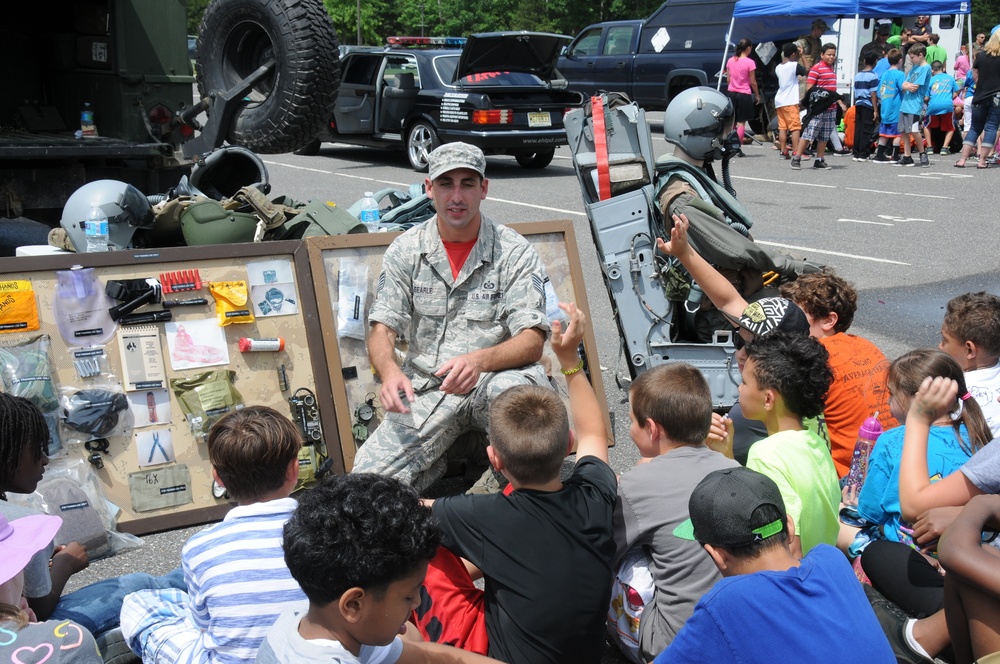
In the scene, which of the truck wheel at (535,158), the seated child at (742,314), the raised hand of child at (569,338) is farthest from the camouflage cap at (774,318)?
the truck wheel at (535,158)

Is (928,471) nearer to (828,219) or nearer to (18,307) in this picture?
(18,307)

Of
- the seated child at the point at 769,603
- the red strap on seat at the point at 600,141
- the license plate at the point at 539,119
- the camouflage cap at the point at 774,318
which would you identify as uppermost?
the red strap on seat at the point at 600,141

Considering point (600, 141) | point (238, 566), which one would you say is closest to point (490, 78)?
point (600, 141)

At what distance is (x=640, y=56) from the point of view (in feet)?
66.6

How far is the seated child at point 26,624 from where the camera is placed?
223cm

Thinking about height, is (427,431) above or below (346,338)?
below

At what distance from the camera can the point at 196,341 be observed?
14.9 feet

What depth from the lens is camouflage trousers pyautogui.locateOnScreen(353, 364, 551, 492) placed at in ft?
13.6

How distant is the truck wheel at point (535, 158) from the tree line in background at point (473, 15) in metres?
23.7

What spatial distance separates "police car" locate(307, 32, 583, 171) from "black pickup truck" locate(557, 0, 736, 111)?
572 centimetres

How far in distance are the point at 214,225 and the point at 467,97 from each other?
9.04 metres

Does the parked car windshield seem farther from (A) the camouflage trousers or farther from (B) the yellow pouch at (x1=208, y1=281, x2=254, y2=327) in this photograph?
(A) the camouflage trousers

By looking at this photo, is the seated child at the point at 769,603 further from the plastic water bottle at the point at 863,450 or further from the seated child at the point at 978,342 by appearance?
the seated child at the point at 978,342

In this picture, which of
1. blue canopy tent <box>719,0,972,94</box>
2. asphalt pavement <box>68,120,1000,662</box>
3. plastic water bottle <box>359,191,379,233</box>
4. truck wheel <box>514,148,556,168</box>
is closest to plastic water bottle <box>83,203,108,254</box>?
plastic water bottle <box>359,191,379,233</box>
